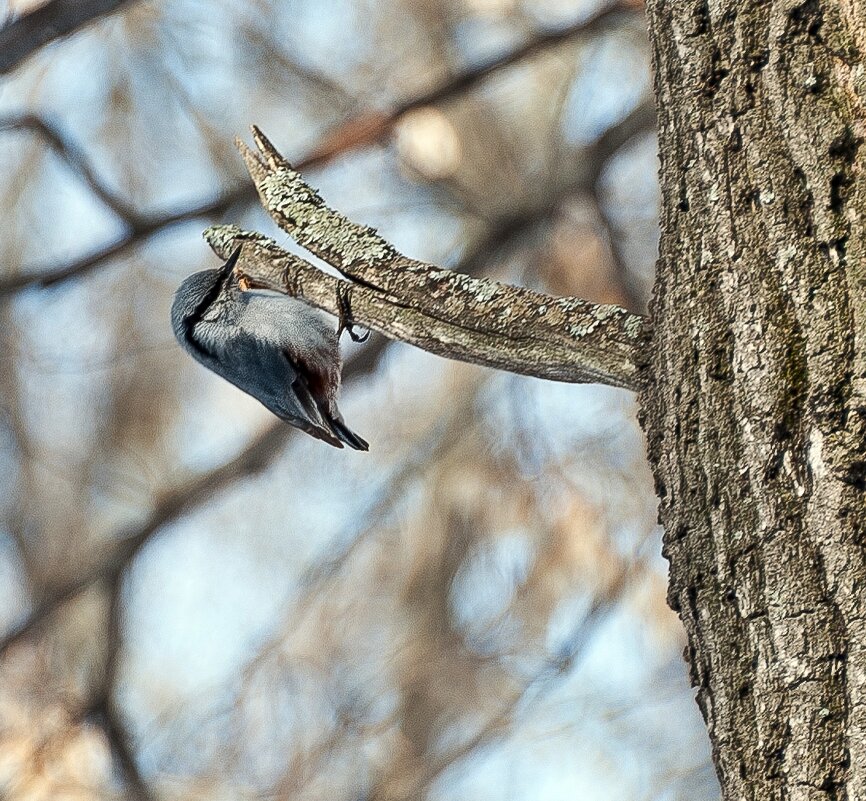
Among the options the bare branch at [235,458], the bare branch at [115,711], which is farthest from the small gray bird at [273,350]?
the bare branch at [115,711]

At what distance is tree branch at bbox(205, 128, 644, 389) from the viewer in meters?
1.08

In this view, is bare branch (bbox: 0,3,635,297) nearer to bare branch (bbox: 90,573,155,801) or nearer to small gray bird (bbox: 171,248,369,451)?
small gray bird (bbox: 171,248,369,451)

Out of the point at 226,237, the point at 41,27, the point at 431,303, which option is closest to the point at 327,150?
the point at 41,27

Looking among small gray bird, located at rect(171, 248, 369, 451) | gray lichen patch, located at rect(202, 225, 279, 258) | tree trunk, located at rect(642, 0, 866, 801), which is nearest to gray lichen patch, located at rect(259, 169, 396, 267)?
gray lichen patch, located at rect(202, 225, 279, 258)

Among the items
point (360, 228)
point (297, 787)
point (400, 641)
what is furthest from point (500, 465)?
point (360, 228)

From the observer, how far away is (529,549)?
2.68 m

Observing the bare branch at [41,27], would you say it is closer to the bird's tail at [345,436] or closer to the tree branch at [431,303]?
the tree branch at [431,303]

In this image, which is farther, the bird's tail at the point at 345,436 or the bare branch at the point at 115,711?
the bare branch at the point at 115,711

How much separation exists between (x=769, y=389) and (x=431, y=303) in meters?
0.41

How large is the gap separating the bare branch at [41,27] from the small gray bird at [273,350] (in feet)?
1.63

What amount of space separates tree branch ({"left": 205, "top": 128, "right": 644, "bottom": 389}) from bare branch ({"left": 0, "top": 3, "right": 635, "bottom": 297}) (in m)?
1.26

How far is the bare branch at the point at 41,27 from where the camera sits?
6.33 ft

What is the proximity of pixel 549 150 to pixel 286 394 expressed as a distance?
3.45 ft

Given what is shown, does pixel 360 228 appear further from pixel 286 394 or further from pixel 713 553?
pixel 286 394
